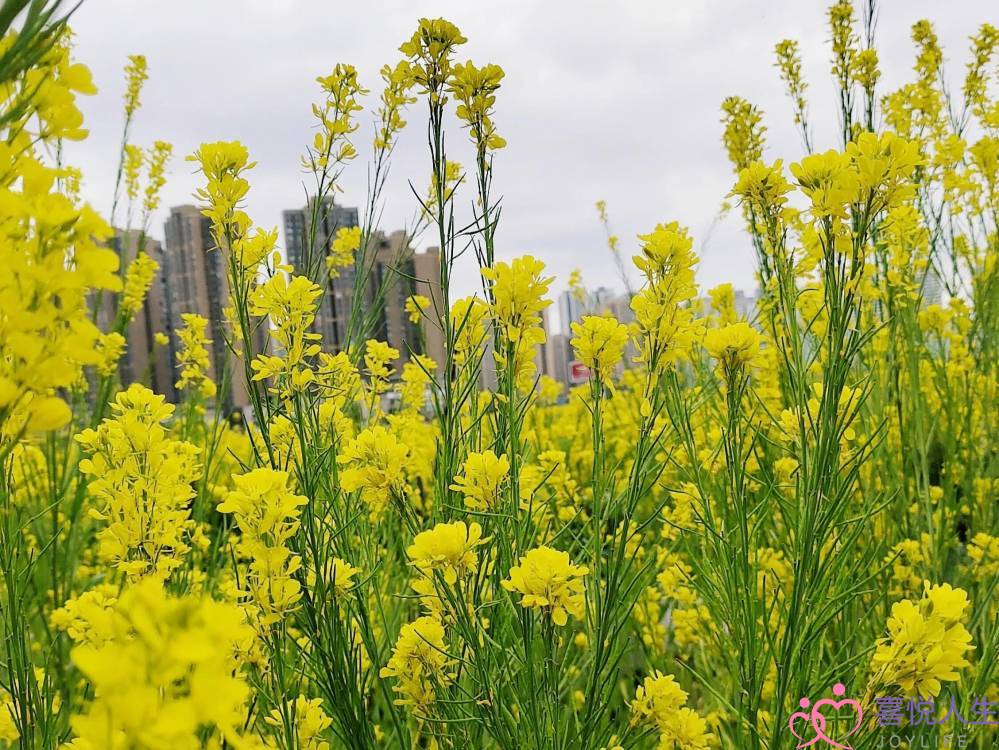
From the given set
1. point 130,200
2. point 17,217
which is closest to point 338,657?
point 17,217

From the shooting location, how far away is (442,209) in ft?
4.36

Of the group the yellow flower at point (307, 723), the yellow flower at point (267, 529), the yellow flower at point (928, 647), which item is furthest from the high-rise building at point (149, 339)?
the yellow flower at point (928, 647)

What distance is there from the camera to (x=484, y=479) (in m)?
1.16

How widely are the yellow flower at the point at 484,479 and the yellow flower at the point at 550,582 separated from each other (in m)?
0.20

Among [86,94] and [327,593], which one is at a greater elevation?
[86,94]

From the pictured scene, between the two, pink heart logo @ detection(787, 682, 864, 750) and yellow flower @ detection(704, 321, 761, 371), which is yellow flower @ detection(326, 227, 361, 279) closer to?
yellow flower @ detection(704, 321, 761, 371)

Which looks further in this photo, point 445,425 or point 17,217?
point 445,425

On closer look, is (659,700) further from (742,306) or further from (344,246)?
(742,306)

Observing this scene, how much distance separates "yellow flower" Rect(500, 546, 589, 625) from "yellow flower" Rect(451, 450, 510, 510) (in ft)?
0.64

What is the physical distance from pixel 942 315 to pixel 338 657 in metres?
3.48

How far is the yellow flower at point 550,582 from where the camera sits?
0.96 m

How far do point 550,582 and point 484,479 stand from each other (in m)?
0.24

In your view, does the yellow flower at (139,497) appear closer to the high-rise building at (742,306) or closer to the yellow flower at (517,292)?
the yellow flower at (517,292)

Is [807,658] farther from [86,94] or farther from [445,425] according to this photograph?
[86,94]
